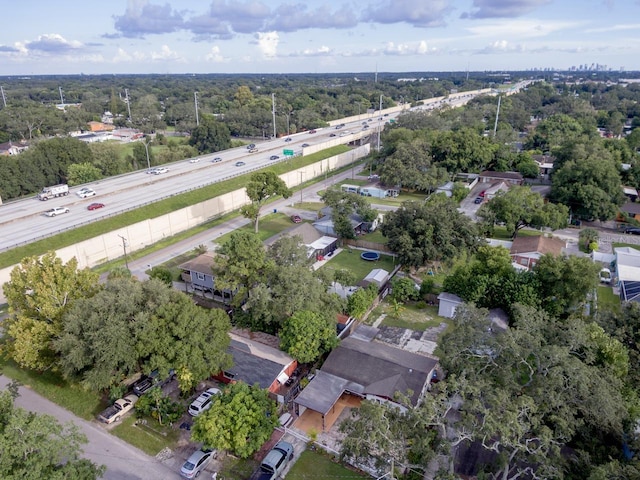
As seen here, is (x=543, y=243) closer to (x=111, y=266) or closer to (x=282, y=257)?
(x=282, y=257)

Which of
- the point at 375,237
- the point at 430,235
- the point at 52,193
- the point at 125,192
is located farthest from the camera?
the point at 125,192

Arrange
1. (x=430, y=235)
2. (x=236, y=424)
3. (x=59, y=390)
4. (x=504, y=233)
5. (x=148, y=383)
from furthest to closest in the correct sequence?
(x=504, y=233) < (x=430, y=235) < (x=59, y=390) < (x=148, y=383) < (x=236, y=424)

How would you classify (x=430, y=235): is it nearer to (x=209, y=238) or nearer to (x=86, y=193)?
(x=209, y=238)

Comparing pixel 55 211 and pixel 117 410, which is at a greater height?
pixel 55 211

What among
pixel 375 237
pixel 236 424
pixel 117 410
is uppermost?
pixel 236 424

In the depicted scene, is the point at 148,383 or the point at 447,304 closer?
the point at 148,383

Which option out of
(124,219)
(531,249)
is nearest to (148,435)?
(124,219)

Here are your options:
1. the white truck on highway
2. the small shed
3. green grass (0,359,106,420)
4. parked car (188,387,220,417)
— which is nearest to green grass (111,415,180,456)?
parked car (188,387,220,417)
